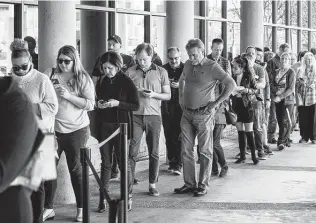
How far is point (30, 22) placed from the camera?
34.3 feet

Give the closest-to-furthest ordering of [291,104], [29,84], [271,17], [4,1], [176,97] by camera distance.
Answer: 1. [29,84]
2. [4,1]
3. [176,97]
4. [291,104]
5. [271,17]

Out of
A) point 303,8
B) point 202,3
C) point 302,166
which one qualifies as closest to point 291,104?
point 302,166

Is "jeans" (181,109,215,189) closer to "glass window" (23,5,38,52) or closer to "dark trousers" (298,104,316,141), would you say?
"glass window" (23,5,38,52)

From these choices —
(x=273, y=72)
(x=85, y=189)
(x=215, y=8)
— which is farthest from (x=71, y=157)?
(x=215, y=8)

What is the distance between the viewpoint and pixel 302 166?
1152 cm

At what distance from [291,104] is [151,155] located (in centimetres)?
563

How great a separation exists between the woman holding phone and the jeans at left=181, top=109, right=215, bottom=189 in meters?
1.29

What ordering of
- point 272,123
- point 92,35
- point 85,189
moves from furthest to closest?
1. point 272,123
2. point 92,35
3. point 85,189

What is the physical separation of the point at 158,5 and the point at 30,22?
4144mm

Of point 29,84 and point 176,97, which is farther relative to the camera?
point 176,97

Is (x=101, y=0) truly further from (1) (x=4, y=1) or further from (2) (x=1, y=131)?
(2) (x=1, y=131)

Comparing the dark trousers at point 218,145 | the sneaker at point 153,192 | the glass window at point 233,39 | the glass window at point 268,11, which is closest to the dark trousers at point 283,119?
the dark trousers at point 218,145

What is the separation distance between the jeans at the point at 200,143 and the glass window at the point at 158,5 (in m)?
5.13

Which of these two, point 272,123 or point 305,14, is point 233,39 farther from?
point 305,14
